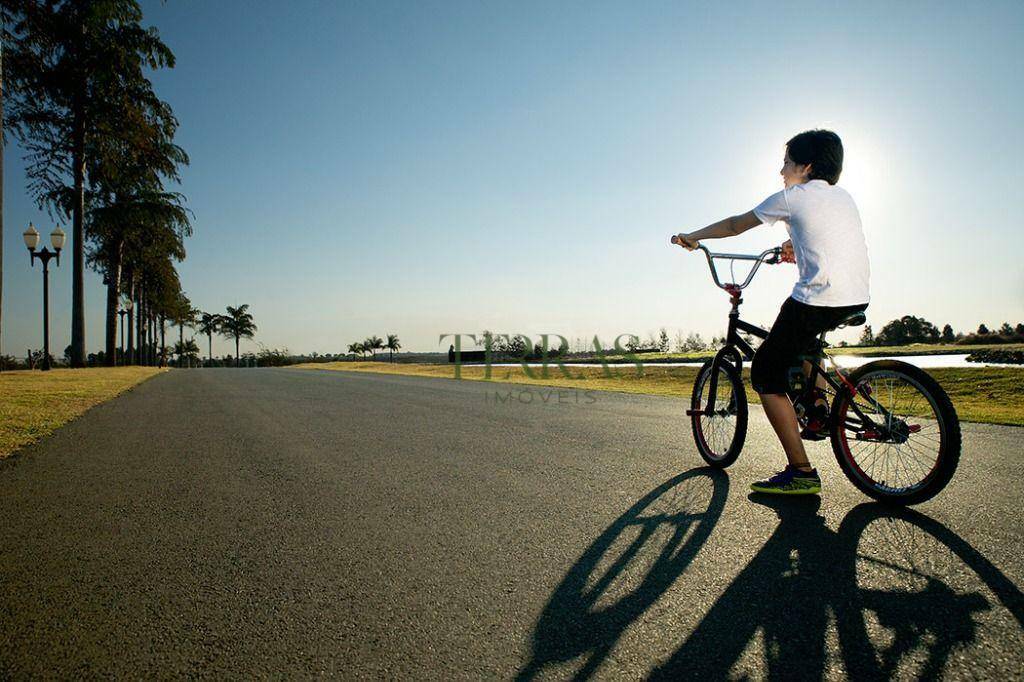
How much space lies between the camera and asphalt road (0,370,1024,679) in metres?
1.77

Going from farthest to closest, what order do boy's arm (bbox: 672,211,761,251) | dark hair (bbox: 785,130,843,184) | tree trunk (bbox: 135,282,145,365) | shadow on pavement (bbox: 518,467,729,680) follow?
1. tree trunk (bbox: 135,282,145,365)
2. boy's arm (bbox: 672,211,761,251)
3. dark hair (bbox: 785,130,843,184)
4. shadow on pavement (bbox: 518,467,729,680)

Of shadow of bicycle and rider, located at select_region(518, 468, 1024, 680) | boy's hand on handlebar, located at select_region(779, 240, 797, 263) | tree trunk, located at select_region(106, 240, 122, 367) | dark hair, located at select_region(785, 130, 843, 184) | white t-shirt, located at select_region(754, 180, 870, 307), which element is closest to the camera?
shadow of bicycle and rider, located at select_region(518, 468, 1024, 680)

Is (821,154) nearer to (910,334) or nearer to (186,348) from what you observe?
(910,334)

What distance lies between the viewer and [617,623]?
6.47 ft

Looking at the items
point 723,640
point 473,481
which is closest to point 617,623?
point 723,640

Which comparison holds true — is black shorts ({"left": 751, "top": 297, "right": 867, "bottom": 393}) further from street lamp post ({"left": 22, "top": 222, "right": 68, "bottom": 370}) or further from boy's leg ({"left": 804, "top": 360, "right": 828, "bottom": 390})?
street lamp post ({"left": 22, "top": 222, "right": 68, "bottom": 370})

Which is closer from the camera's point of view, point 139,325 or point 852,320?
point 852,320

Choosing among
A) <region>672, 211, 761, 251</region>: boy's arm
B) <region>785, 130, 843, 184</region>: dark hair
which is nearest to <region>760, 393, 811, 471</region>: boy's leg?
<region>672, 211, 761, 251</region>: boy's arm

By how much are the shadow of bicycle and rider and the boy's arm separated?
1888 mm

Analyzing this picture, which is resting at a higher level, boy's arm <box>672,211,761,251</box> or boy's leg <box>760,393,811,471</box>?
boy's arm <box>672,211,761,251</box>

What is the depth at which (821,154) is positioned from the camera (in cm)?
359

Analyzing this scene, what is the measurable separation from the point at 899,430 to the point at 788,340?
816 millimetres

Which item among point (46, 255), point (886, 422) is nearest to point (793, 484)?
point (886, 422)

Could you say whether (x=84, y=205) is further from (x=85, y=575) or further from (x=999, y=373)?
(x=999, y=373)
